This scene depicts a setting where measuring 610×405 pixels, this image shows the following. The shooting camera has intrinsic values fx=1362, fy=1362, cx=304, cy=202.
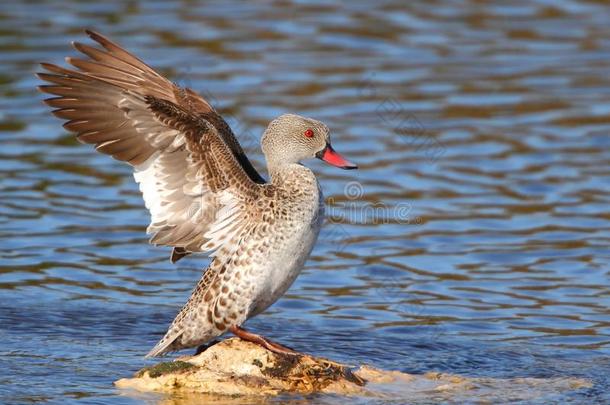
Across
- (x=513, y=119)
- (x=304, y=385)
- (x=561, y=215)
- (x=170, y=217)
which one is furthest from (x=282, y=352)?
(x=513, y=119)

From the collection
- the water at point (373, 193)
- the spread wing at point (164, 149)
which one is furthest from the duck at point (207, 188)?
the water at point (373, 193)

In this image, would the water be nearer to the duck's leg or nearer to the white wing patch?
the duck's leg

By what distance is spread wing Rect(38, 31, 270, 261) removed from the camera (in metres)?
8.02

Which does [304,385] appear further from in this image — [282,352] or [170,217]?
[170,217]

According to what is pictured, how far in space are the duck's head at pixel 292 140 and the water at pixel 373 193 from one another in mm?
1594

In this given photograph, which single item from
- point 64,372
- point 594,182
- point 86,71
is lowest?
point 64,372

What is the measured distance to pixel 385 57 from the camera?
17562 mm

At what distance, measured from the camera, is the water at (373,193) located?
941 cm

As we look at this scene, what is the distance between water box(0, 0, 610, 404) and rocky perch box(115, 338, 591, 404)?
0.21 meters

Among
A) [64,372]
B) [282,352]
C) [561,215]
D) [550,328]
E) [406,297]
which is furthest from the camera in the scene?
[561,215]

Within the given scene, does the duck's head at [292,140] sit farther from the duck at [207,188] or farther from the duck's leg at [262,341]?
the duck's leg at [262,341]

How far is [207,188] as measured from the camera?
816cm

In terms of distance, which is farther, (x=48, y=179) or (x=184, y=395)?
(x=48, y=179)

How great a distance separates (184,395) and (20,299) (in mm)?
2760
